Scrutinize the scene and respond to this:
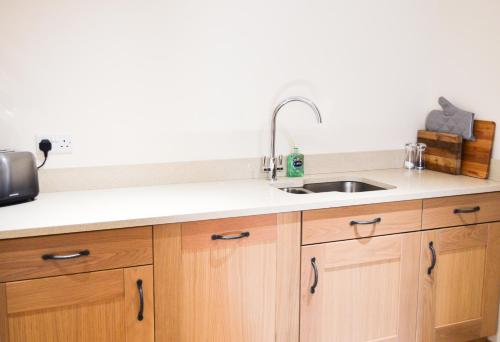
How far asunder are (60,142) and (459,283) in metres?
1.90

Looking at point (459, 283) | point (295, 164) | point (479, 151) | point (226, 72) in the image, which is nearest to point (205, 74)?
point (226, 72)

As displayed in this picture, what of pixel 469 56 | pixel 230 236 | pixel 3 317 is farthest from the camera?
pixel 469 56

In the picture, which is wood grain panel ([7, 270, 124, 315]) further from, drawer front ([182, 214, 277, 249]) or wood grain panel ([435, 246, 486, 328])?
wood grain panel ([435, 246, 486, 328])

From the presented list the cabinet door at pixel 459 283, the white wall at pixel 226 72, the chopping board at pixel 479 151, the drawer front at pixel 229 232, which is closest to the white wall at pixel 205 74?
the white wall at pixel 226 72

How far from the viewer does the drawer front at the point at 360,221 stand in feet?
7.13

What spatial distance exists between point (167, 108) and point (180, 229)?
691 mm

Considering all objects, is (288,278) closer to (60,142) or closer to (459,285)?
(459,285)

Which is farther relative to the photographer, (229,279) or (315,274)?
(315,274)

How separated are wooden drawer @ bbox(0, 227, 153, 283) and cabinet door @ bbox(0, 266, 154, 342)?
1.1 inches

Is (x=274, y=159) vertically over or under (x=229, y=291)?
over

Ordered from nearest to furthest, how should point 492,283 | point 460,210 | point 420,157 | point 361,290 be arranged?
point 361,290, point 460,210, point 492,283, point 420,157

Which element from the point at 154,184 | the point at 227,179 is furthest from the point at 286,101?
the point at 154,184

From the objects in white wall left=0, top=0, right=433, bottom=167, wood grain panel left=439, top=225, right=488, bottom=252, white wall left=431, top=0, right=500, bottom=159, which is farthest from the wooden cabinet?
white wall left=431, top=0, right=500, bottom=159

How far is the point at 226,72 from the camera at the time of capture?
98.9 inches
